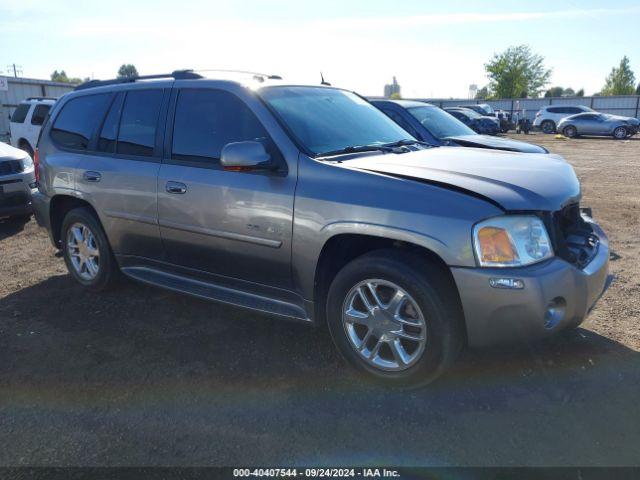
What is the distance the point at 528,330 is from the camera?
2.91 metres

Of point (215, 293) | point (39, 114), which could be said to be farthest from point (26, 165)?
point (39, 114)

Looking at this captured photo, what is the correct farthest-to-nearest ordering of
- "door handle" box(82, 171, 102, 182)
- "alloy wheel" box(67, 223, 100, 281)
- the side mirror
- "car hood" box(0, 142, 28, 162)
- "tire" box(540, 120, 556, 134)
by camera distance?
"tire" box(540, 120, 556, 134), "car hood" box(0, 142, 28, 162), "alloy wheel" box(67, 223, 100, 281), "door handle" box(82, 171, 102, 182), the side mirror

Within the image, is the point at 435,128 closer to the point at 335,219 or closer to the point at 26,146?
the point at 335,219

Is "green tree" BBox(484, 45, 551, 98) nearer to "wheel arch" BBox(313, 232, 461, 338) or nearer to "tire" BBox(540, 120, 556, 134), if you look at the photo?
"tire" BBox(540, 120, 556, 134)

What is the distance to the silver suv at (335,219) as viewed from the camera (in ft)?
9.57

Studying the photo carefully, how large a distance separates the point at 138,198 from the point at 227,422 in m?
2.07

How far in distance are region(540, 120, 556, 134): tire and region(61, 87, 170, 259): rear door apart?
106 ft

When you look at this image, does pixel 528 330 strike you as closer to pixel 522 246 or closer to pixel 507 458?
pixel 522 246

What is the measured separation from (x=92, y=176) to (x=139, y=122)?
0.67 metres

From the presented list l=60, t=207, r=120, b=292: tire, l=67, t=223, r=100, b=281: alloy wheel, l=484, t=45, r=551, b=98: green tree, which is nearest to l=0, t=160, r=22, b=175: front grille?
l=60, t=207, r=120, b=292: tire

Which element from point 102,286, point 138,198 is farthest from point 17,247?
point 138,198

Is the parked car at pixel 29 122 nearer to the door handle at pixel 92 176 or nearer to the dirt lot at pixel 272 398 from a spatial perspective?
the door handle at pixel 92 176

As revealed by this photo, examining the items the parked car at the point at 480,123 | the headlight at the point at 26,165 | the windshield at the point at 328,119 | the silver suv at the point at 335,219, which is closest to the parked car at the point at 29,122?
the headlight at the point at 26,165

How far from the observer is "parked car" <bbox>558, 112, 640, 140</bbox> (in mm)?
27547
